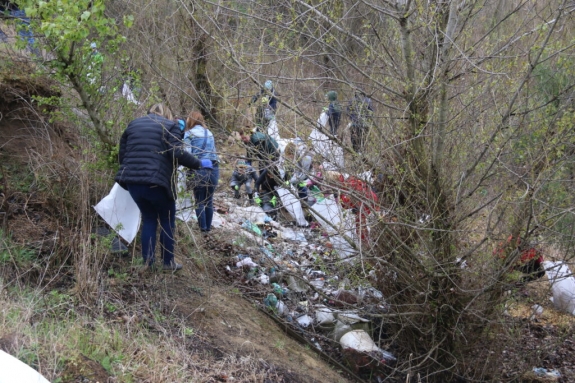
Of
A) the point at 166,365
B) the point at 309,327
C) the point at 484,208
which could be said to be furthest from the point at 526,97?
the point at 166,365

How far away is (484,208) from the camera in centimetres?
516

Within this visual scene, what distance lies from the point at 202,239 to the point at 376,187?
8.08 ft

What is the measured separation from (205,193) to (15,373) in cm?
412

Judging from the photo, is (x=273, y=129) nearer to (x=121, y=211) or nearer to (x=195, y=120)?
(x=195, y=120)

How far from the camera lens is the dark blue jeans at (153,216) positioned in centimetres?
515

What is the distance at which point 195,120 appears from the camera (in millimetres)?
6402

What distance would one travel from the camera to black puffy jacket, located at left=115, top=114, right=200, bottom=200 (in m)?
5.05

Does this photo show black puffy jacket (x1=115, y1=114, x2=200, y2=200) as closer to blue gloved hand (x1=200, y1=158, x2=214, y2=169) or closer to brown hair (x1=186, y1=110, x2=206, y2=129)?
blue gloved hand (x1=200, y1=158, x2=214, y2=169)

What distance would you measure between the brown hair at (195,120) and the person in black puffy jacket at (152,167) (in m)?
1.04

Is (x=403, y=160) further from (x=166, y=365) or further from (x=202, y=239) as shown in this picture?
(x=202, y=239)

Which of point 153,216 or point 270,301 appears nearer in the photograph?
point 153,216

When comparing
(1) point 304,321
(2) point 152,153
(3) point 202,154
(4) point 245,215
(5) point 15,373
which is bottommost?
(5) point 15,373

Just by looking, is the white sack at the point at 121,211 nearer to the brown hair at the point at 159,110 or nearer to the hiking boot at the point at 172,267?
the hiking boot at the point at 172,267

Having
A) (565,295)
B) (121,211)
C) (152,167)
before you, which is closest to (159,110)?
(152,167)
